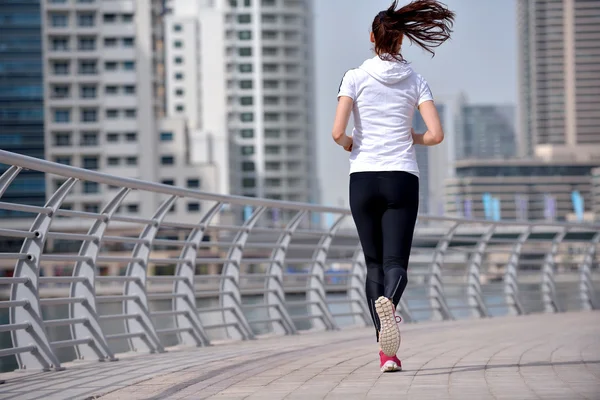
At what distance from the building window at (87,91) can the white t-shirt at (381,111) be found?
86305mm

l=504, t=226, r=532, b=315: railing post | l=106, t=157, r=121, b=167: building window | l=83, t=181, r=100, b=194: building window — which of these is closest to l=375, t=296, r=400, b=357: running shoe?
l=504, t=226, r=532, b=315: railing post

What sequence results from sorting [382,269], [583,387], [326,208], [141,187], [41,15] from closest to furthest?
[583,387], [382,269], [141,187], [326,208], [41,15]

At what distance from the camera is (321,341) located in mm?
9320

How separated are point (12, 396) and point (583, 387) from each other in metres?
2.64

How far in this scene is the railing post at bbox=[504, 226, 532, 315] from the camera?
15.8 metres

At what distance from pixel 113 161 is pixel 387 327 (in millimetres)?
86623

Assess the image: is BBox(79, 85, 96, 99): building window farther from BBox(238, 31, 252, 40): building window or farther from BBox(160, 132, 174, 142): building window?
BBox(238, 31, 252, 40): building window

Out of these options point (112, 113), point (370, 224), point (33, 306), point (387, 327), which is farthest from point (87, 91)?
point (387, 327)

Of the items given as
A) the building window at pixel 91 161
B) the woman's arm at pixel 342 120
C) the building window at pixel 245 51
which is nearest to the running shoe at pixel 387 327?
the woman's arm at pixel 342 120

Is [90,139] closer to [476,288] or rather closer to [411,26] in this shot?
[476,288]

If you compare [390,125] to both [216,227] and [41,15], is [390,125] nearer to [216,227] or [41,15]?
[216,227]

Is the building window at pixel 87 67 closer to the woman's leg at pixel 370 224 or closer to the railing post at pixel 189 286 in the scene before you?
the railing post at pixel 189 286

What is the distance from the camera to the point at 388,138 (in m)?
6.20

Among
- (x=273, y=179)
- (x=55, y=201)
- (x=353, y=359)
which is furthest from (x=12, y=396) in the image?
(x=273, y=179)
